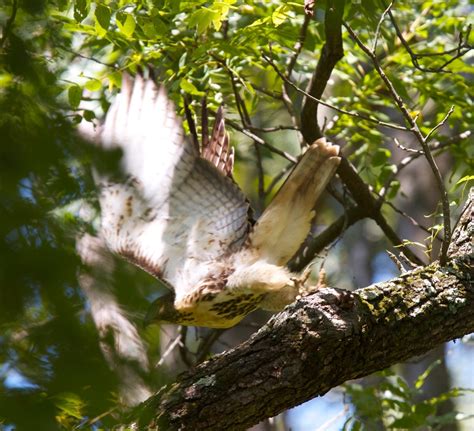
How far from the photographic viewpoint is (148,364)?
1.41 meters

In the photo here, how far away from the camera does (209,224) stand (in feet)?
Result: 13.5

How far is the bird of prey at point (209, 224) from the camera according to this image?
4000mm

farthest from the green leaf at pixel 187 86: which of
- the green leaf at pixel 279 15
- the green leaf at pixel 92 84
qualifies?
the green leaf at pixel 279 15

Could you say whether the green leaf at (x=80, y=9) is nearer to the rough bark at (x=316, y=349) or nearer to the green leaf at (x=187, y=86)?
the green leaf at (x=187, y=86)

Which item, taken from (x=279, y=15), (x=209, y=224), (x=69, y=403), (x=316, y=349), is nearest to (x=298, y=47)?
(x=279, y=15)

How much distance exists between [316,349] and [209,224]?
151 centimetres

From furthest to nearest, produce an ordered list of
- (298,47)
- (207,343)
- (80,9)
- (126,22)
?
(207,343) → (298,47) → (126,22) → (80,9)

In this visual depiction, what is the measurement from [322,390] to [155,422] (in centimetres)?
58

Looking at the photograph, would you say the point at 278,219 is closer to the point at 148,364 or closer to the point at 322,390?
the point at 322,390

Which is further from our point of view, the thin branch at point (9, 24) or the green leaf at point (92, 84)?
the green leaf at point (92, 84)

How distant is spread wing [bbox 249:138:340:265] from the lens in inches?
158

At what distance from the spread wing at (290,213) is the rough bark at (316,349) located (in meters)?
1.10

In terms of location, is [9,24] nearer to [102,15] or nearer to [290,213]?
[102,15]

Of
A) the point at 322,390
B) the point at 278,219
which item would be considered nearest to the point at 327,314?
the point at 322,390
